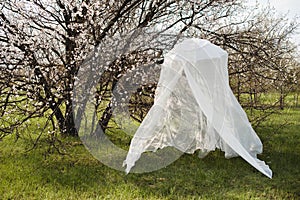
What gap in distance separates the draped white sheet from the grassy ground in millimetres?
216

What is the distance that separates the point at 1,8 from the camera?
15.9 ft

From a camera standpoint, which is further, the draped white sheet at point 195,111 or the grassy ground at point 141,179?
the draped white sheet at point 195,111

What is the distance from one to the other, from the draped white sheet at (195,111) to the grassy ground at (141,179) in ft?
0.71

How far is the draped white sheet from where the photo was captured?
3967 mm

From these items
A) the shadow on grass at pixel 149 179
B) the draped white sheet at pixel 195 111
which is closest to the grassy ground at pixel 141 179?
the shadow on grass at pixel 149 179

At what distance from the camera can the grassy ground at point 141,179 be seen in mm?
3541

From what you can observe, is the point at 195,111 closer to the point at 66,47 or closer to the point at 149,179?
the point at 149,179

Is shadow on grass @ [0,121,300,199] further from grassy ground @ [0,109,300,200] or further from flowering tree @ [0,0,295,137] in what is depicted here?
flowering tree @ [0,0,295,137]

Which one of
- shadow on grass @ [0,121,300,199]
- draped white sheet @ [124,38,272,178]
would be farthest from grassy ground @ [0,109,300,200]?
draped white sheet @ [124,38,272,178]

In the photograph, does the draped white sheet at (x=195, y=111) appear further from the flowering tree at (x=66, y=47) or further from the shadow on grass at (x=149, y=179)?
the flowering tree at (x=66, y=47)

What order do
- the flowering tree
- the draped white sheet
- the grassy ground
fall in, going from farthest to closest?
the flowering tree < the draped white sheet < the grassy ground

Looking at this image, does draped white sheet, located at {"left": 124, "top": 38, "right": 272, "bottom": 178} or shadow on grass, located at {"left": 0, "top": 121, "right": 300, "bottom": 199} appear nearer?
shadow on grass, located at {"left": 0, "top": 121, "right": 300, "bottom": 199}

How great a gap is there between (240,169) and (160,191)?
4.05ft

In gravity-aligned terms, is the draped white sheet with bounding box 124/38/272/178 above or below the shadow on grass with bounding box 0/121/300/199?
above
